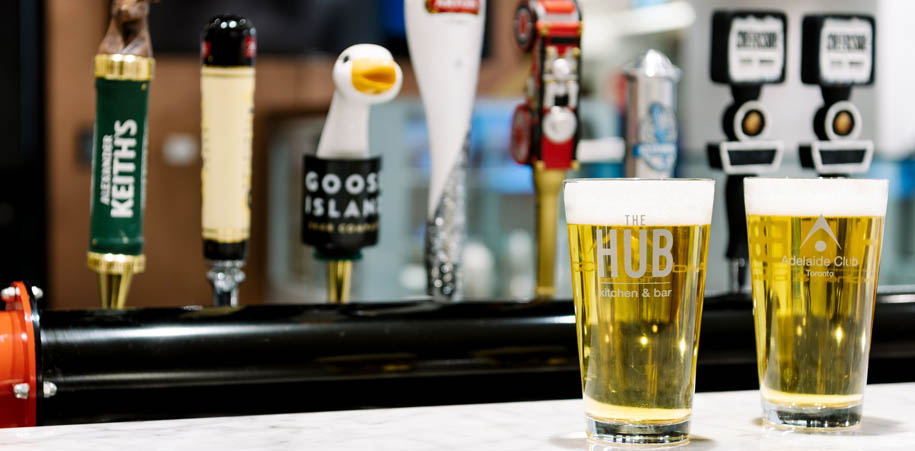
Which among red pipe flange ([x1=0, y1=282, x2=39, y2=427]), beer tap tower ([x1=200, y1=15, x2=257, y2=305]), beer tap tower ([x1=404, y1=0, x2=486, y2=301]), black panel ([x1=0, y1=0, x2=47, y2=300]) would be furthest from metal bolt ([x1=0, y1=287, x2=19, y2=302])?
black panel ([x1=0, y1=0, x2=47, y2=300])

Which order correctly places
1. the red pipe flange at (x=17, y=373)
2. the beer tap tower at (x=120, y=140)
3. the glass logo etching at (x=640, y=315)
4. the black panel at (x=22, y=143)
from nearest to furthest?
1. the glass logo etching at (x=640, y=315)
2. the red pipe flange at (x=17, y=373)
3. the beer tap tower at (x=120, y=140)
4. the black panel at (x=22, y=143)

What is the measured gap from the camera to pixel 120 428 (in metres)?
0.53

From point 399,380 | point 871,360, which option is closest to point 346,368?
point 399,380

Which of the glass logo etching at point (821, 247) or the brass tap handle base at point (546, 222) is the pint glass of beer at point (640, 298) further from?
the brass tap handle base at point (546, 222)

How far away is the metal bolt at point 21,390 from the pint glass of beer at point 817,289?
1.34 feet

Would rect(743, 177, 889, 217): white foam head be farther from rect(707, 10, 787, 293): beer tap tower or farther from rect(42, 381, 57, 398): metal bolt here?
rect(42, 381, 57, 398): metal bolt

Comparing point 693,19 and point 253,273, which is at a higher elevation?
point 693,19

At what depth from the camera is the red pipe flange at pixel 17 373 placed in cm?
59

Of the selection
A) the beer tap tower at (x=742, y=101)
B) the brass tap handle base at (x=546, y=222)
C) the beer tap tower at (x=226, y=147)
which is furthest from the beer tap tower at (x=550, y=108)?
the beer tap tower at (x=226, y=147)

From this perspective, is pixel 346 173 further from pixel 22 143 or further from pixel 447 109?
pixel 22 143

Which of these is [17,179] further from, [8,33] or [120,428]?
[120,428]

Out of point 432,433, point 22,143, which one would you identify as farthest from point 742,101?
point 22,143

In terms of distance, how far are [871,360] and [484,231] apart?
2014 mm

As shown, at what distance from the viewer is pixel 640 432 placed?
0.49 meters
